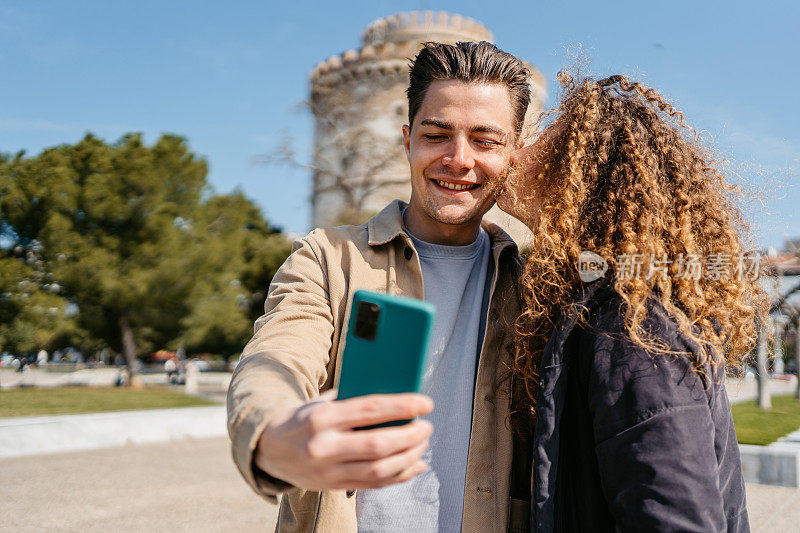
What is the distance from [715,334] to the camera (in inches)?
59.5

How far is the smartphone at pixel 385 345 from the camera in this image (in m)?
0.92

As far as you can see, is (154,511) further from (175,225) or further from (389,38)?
(389,38)

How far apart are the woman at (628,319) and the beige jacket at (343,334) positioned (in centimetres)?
12

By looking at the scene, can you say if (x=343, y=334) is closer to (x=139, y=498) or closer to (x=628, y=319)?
(x=628, y=319)

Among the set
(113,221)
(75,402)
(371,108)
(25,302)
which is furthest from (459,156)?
(371,108)

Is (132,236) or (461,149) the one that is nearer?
(461,149)

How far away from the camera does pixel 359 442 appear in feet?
2.87

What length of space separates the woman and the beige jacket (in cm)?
12

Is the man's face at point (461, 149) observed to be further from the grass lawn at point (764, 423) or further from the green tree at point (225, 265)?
the green tree at point (225, 265)

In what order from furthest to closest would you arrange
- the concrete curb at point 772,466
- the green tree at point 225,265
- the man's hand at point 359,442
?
the green tree at point 225,265 → the concrete curb at point 772,466 → the man's hand at point 359,442

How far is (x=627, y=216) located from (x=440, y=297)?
2.07 feet

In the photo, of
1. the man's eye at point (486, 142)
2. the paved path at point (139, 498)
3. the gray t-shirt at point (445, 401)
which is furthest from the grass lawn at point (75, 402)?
the man's eye at point (486, 142)

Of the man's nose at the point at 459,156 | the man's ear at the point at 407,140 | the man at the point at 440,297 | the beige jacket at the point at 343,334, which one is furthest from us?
the man's ear at the point at 407,140

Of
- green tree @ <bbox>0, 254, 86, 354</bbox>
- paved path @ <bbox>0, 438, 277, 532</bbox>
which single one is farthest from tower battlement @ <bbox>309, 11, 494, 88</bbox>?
paved path @ <bbox>0, 438, 277, 532</bbox>
